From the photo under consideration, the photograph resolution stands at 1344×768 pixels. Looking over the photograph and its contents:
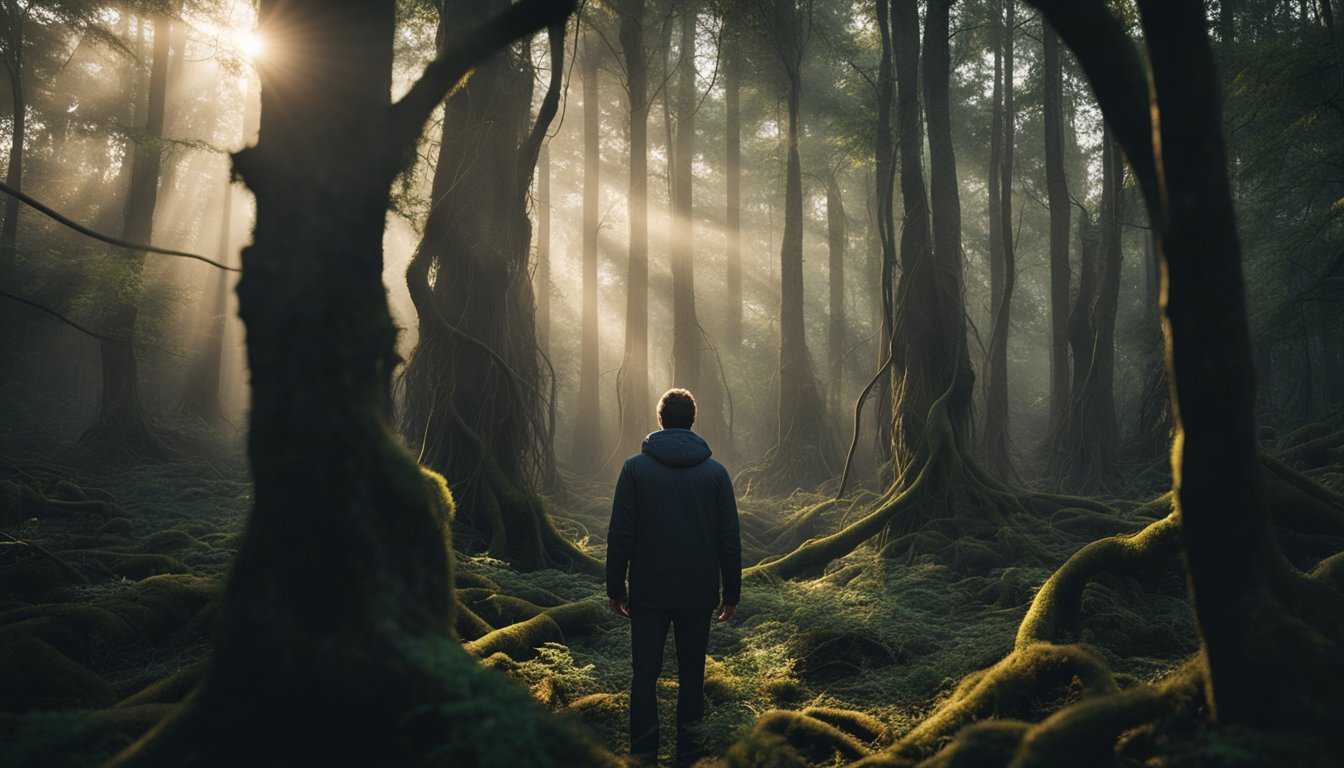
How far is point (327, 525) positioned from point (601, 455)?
54.1 feet

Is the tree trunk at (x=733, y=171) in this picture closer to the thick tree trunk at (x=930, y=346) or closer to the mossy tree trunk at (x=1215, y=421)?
the thick tree trunk at (x=930, y=346)

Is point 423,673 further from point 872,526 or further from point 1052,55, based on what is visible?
point 1052,55

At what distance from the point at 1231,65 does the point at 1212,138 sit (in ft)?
43.8

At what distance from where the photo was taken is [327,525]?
83.3 inches

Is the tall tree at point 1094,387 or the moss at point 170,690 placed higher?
the tall tree at point 1094,387

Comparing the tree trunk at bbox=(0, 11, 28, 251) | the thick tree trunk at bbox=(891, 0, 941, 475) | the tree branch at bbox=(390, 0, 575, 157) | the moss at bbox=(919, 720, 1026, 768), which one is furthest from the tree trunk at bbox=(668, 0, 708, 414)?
the moss at bbox=(919, 720, 1026, 768)

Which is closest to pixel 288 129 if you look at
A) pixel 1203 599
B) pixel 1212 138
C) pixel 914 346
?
pixel 1212 138

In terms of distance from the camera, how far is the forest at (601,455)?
213 centimetres

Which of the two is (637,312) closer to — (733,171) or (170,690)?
A: (733,171)

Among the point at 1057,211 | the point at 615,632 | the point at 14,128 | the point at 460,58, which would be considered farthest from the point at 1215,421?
the point at 14,128

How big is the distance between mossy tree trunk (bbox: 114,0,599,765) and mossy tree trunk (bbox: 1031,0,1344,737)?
198 cm

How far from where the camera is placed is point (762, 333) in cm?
3042

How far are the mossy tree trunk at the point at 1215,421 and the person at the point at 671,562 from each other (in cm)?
217

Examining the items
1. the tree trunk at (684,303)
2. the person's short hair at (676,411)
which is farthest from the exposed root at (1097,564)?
the tree trunk at (684,303)
